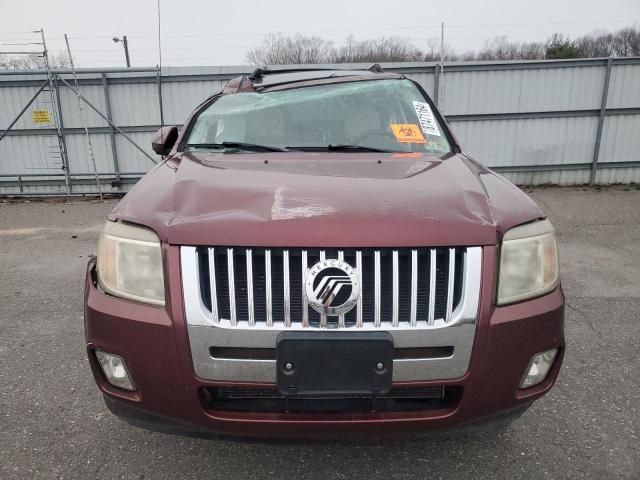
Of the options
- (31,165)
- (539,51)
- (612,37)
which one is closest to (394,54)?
(539,51)

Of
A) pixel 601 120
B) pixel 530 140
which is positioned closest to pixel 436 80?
pixel 530 140

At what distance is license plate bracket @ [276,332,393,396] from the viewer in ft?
4.97

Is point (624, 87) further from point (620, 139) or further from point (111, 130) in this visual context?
point (111, 130)

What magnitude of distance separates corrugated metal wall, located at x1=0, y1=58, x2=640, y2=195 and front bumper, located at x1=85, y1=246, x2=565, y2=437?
864cm

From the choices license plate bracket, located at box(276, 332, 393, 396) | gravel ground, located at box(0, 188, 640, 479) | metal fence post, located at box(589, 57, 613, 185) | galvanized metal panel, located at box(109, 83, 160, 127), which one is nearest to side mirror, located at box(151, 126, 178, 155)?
gravel ground, located at box(0, 188, 640, 479)

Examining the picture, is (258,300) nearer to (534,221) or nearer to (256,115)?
(534,221)

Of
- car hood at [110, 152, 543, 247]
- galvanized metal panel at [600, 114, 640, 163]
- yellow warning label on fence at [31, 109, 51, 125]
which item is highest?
car hood at [110, 152, 543, 247]

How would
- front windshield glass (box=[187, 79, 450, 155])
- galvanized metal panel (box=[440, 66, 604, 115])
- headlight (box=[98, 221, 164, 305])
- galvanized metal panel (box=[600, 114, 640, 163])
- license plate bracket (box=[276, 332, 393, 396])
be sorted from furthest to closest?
galvanized metal panel (box=[600, 114, 640, 163]), galvanized metal panel (box=[440, 66, 604, 115]), front windshield glass (box=[187, 79, 450, 155]), headlight (box=[98, 221, 164, 305]), license plate bracket (box=[276, 332, 393, 396])

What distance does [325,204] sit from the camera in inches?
65.5

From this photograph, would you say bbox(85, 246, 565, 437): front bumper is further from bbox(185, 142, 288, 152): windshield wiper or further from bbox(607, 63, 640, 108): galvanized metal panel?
bbox(607, 63, 640, 108): galvanized metal panel

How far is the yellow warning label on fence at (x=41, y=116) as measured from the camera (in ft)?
31.3

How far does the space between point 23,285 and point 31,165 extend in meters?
6.60

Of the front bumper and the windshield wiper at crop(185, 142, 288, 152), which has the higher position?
the windshield wiper at crop(185, 142, 288, 152)

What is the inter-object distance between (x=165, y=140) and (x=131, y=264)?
1.50m
